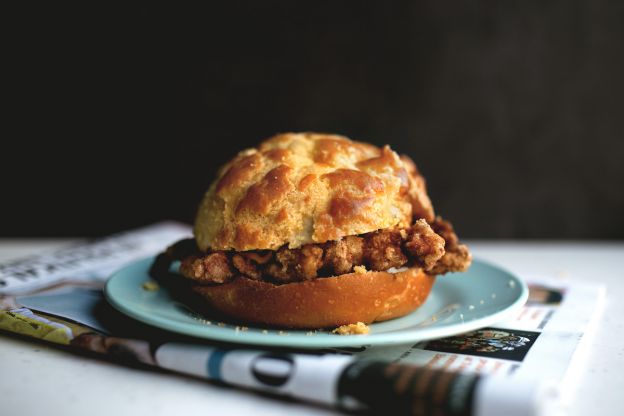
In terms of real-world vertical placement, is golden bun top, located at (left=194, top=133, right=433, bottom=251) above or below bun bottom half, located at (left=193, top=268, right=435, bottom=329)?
above

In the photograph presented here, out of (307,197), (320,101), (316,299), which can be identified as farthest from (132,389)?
(320,101)

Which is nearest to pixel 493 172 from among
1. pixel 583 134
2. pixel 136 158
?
pixel 583 134

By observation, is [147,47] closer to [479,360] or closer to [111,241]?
[111,241]

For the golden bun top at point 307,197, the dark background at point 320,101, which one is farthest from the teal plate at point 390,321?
the dark background at point 320,101

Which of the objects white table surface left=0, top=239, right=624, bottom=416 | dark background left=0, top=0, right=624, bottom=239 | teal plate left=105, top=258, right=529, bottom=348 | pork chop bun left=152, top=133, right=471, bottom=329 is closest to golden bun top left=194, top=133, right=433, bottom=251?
pork chop bun left=152, top=133, right=471, bottom=329

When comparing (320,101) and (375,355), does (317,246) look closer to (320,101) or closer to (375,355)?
(375,355)

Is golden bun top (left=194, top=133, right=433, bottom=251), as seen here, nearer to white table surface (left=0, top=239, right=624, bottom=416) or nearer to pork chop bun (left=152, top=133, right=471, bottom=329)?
pork chop bun (left=152, top=133, right=471, bottom=329)

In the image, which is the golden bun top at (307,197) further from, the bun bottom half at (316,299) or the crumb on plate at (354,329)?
the crumb on plate at (354,329)
